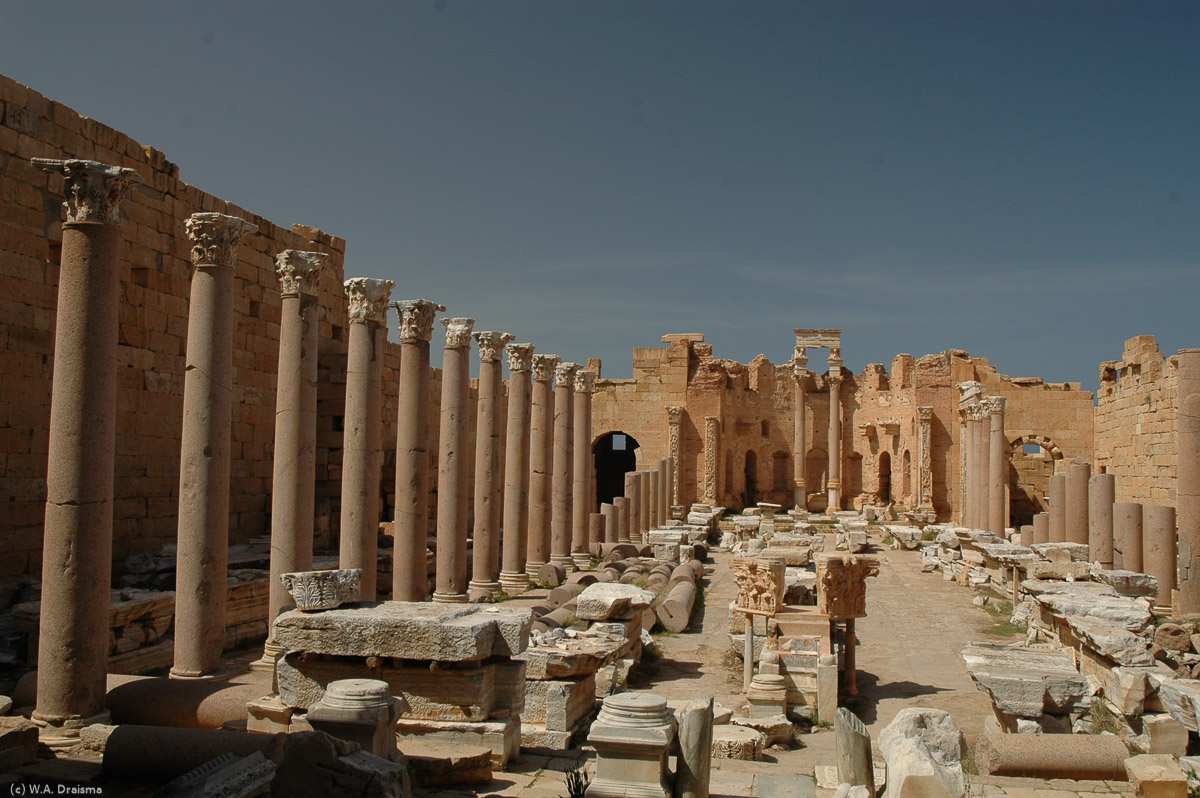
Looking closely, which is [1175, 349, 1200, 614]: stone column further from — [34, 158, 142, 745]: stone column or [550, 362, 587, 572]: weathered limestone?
[34, 158, 142, 745]: stone column

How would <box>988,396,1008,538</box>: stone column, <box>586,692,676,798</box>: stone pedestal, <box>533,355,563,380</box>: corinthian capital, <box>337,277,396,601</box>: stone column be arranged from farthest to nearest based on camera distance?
<box>988,396,1008,538</box>: stone column, <box>533,355,563,380</box>: corinthian capital, <box>337,277,396,601</box>: stone column, <box>586,692,676,798</box>: stone pedestal

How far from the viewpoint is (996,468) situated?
25.0 metres

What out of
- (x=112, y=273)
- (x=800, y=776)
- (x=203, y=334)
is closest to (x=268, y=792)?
(x=800, y=776)

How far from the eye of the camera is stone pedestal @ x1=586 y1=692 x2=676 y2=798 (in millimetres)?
6250

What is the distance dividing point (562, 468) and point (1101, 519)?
33.2 ft

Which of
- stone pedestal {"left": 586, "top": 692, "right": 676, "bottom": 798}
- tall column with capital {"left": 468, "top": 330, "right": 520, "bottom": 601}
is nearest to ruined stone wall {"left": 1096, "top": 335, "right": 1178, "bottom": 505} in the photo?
tall column with capital {"left": 468, "top": 330, "right": 520, "bottom": 601}

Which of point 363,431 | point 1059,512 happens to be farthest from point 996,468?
point 363,431

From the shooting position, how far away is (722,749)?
902 cm

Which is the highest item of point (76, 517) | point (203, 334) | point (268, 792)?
point (203, 334)

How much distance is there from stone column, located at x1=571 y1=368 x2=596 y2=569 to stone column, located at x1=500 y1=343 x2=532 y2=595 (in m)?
2.58

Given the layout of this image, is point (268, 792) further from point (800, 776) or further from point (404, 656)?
point (800, 776)

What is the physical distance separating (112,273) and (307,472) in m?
4.10

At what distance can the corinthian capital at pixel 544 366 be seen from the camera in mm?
19453

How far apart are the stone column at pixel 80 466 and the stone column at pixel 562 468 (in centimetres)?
1191
